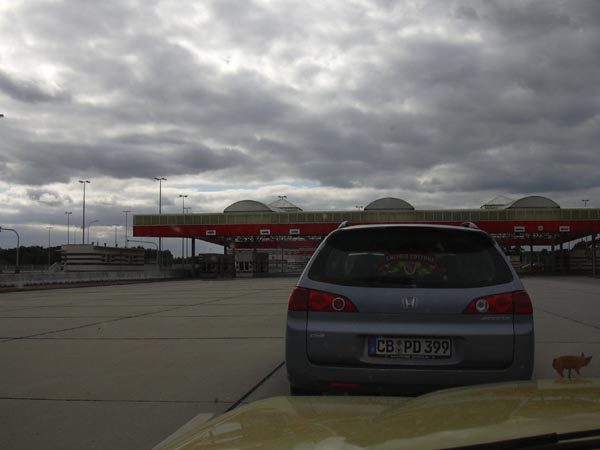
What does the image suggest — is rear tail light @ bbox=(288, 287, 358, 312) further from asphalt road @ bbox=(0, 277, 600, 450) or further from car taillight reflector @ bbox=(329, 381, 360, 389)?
asphalt road @ bbox=(0, 277, 600, 450)

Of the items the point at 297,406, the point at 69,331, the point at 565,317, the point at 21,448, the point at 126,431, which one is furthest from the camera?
the point at 565,317

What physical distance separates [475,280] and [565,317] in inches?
343

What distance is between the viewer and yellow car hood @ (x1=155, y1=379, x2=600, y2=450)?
76.2 inches

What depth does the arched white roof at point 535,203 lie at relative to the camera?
209ft

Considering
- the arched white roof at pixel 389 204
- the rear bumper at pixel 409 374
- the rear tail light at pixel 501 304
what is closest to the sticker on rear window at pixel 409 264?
the rear tail light at pixel 501 304

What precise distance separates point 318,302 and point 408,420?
1.97 m

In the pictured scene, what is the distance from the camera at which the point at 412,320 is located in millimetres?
3957

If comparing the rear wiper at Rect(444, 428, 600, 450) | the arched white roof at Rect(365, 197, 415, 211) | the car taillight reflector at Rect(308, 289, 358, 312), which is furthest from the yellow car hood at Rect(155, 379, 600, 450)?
the arched white roof at Rect(365, 197, 415, 211)

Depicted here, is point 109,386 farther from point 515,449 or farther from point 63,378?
point 515,449

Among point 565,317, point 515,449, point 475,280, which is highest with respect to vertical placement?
point 475,280

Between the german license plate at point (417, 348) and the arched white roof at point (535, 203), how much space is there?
2543 inches

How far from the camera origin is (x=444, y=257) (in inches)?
165

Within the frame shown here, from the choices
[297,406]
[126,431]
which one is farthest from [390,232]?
[126,431]

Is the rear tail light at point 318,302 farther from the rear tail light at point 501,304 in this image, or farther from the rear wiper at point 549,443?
the rear wiper at point 549,443
